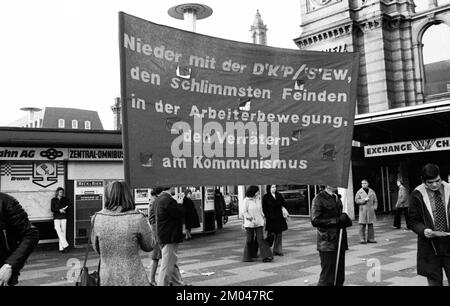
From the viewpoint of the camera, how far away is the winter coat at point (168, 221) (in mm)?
7090

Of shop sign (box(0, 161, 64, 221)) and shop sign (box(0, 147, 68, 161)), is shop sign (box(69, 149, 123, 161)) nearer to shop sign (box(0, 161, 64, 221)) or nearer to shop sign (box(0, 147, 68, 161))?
shop sign (box(0, 147, 68, 161))

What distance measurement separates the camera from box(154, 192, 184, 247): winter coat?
7.09 meters

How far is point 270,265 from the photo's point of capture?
9750mm

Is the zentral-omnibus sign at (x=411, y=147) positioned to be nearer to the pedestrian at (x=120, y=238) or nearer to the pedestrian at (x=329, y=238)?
the pedestrian at (x=329, y=238)

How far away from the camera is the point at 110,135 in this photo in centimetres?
1473

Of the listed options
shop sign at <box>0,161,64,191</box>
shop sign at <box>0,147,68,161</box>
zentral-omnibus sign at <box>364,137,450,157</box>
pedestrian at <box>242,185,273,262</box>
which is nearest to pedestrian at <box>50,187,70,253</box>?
shop sign at <box>0,161,64,191</box>

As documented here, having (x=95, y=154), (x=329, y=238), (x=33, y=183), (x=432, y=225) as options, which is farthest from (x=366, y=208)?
(x=33, y=183)

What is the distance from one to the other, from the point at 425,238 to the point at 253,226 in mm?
5731

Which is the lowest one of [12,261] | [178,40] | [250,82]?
[12,261]

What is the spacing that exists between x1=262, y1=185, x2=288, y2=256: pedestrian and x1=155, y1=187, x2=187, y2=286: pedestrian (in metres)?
4.38
